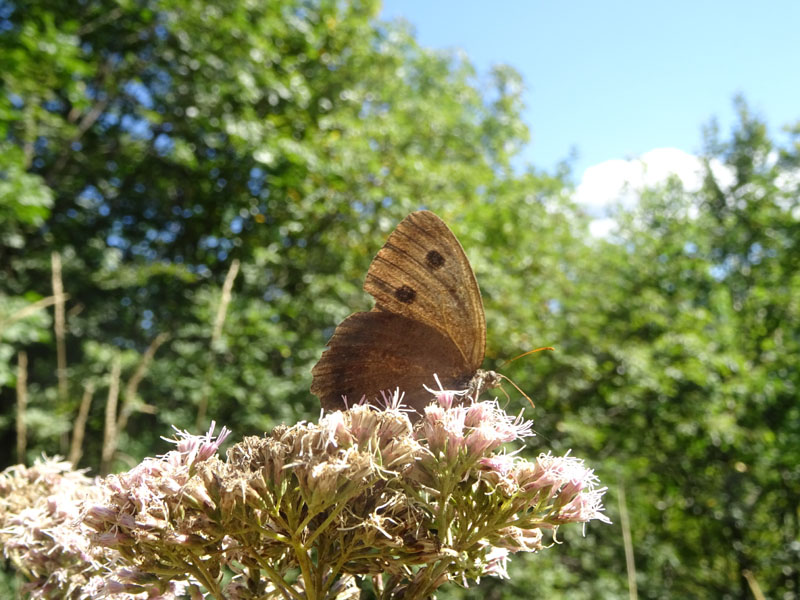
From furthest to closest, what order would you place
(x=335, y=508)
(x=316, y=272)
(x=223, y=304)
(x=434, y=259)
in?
(x=316, y=272) → (x=223, y=304) → (x=434, y=259) → (x=335, y=508)

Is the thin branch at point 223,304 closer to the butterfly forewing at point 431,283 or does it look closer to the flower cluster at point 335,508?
the butterfly forewing at point 431,283

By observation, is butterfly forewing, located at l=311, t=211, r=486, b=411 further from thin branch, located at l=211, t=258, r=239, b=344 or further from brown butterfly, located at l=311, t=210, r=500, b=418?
thin branch, located at l=211, t=258, r=239, b=344

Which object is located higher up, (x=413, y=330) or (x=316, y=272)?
(x=316, y=272)

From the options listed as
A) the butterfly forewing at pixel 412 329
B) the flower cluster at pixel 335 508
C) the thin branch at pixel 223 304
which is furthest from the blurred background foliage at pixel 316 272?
the flower cluster at pixel 335 508

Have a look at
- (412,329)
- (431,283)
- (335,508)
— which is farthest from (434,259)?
(335,508)

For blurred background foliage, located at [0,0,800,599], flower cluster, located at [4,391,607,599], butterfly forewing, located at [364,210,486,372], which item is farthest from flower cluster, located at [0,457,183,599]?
blurred background foliage, located at [0,0,800,599]

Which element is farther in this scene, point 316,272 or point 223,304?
point 316,272

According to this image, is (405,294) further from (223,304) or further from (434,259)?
(223,304)

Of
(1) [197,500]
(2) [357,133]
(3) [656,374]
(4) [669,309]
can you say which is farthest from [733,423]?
(1) [197,500]
